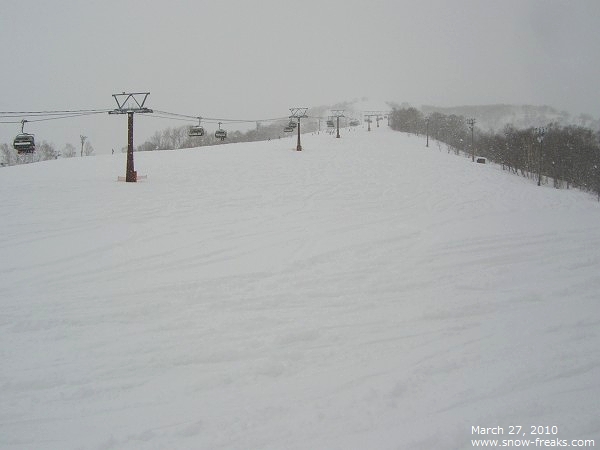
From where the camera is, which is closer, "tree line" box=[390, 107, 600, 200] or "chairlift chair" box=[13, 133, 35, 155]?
"chairlift chair" box=[13, 133, 35, 155]

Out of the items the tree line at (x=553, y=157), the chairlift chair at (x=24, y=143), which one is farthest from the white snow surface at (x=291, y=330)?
the tree line at (x=553, y=157)

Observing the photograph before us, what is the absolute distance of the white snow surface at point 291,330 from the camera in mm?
3961

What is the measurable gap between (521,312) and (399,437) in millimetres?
3930

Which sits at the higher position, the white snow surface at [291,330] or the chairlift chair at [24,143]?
the chairlift chair at [24,143]

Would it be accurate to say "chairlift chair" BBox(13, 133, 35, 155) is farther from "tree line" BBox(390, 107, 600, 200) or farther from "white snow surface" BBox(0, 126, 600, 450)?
"tree line" BBox(390, 107, 600, 200)

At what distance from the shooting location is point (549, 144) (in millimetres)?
63312

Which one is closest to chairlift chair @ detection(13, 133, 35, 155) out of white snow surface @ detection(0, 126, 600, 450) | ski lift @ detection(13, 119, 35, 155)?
ski lift @ detection(13, 119, 35, 155)

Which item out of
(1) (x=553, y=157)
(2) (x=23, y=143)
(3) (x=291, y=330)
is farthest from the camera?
(1) (x=553, y=157)

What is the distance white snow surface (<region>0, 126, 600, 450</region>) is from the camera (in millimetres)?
3961

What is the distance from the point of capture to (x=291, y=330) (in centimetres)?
571

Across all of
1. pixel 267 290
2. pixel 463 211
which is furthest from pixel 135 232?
pixel 463 211

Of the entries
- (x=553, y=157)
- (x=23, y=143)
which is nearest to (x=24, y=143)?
(x=23, y=143)

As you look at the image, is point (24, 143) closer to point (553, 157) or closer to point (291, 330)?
point (291, 330)

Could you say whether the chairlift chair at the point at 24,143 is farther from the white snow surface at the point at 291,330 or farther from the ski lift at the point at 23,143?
the white snow surface at the point at 291,330
